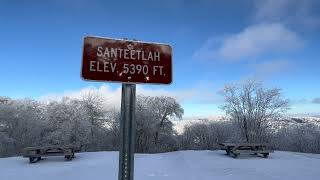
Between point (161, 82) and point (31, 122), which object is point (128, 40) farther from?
point (31, 122)

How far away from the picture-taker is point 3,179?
30.3 feet

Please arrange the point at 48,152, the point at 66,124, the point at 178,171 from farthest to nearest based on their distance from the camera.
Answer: the point at 66,124, the point at 48,152, the point at 178,171

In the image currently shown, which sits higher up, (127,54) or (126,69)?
(127,54)

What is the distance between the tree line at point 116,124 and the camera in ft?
108

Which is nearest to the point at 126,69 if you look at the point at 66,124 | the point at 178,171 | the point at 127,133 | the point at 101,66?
the point at 101,66

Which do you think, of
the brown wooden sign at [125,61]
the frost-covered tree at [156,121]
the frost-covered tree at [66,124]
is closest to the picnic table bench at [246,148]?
the brown wooden sign at [125,61]

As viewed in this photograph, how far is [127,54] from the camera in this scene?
7.68 ft

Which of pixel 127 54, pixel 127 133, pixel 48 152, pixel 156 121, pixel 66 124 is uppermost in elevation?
pixel 156 121

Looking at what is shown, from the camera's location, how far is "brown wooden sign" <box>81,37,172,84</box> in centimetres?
229

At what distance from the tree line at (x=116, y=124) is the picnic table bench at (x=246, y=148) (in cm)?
1461

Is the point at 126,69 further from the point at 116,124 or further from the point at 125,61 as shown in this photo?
the point at 116,124

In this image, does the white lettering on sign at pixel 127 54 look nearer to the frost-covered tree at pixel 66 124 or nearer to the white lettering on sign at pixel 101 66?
the white lettering on sign at pixel 101 66

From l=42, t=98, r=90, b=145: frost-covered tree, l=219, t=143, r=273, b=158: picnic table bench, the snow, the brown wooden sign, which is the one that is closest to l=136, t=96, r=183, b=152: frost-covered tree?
l=42, t=98, r=90, b=145: frost-covered tree

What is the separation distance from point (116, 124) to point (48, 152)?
26799mm
